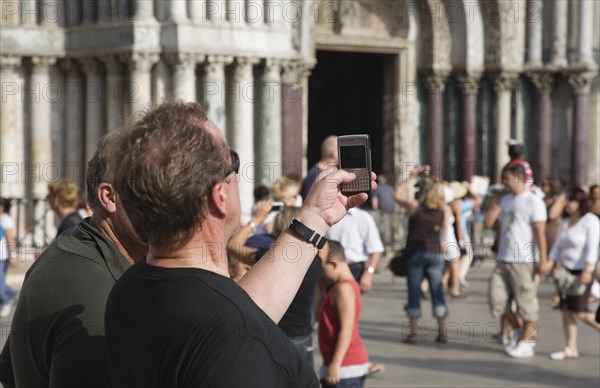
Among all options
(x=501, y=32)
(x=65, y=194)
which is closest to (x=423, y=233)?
(x=65, y=194)

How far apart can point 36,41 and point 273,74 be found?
11.3ft

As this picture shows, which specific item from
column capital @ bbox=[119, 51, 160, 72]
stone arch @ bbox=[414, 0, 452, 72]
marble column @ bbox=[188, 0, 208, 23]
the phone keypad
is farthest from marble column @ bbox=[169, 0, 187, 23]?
the phone keypad

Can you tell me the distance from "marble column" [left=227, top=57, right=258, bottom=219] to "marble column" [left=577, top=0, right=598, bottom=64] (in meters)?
7.03

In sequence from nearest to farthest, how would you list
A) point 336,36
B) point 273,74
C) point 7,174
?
point 7,174
point 273,74
point 336,36

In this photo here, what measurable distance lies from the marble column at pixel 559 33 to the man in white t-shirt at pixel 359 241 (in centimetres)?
1227

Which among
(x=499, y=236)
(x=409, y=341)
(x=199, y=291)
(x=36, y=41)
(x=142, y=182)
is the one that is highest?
(x=36, y=41)

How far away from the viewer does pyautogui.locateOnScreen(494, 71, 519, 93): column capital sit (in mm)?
21511

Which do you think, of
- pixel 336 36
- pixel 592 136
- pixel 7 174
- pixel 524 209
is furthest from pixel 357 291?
pixel 592 136

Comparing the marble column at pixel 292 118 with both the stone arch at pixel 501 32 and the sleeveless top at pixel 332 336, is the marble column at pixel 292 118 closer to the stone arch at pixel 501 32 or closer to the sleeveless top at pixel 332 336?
the stone arch at pixel 501 32

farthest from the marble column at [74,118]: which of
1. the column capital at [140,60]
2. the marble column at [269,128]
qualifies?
the marble column at [269,128]

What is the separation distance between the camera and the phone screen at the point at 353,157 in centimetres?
327

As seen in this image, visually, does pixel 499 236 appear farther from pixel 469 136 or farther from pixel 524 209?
pixel 469 136

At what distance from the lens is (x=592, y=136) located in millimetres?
22422

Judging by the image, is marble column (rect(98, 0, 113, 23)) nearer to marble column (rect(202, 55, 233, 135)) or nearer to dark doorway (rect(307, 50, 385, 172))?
marble column (rect(202, 55, 233, 135))
